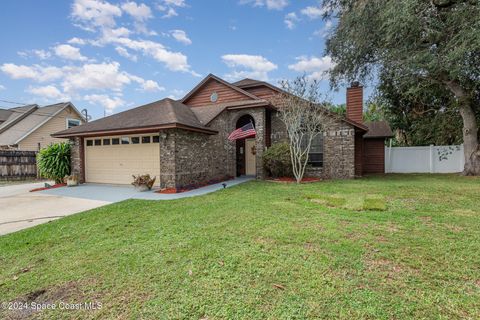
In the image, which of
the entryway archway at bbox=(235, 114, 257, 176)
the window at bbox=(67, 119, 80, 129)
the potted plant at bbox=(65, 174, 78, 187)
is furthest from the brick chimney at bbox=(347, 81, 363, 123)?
the window at bbox=(67, 119, 80, 129)

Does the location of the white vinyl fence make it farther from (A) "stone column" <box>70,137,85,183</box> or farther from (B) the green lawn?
(A) "stone column" <box>70,137,85,183</box>

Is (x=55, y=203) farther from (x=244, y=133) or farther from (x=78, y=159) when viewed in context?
(x=244, y=133)

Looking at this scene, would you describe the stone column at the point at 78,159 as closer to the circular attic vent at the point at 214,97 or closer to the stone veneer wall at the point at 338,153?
the circular attic vent at the point at 214,97

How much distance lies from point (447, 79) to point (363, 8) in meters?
5.34

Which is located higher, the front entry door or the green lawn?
the front entry door

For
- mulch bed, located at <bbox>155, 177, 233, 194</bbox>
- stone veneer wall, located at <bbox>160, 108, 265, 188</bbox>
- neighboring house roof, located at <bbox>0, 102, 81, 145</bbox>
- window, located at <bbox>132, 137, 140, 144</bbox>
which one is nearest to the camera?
mulch bed, located at <bbox>155, 177, 233, 194</bbox>

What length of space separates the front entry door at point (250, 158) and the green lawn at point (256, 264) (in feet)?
28.6

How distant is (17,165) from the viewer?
15.4 m

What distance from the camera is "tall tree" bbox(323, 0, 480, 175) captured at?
9.73 m

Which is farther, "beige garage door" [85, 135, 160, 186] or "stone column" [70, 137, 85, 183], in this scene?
"stone column" [70, 137, 85, 183]

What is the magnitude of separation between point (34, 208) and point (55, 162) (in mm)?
5563

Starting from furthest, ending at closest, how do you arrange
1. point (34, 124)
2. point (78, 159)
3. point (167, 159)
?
point (34, 124) → point (78, 159) → point (167, 159)

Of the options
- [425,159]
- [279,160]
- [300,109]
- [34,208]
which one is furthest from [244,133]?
[425,159]

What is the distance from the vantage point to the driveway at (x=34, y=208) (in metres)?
5.61
